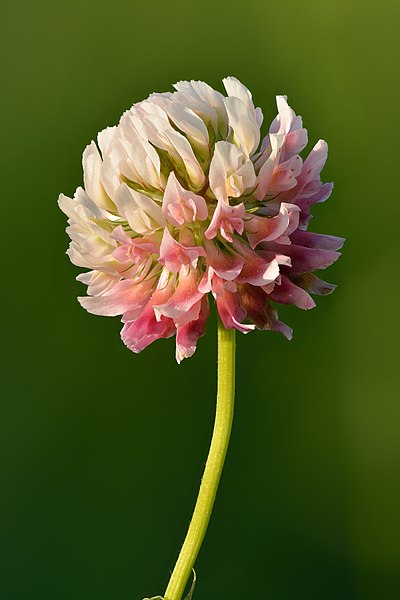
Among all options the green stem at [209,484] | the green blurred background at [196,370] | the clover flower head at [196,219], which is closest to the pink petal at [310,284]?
the clover flower head at [196,219]

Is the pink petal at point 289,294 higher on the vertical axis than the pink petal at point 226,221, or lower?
lower

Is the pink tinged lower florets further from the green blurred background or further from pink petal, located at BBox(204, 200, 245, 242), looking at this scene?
the green blurred background

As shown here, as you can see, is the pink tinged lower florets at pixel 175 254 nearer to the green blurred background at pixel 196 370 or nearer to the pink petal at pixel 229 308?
the pink petal at pixel 229 308

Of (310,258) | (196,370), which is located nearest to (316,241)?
(310,258)

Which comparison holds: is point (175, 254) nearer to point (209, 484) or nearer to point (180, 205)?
point (180, 205)

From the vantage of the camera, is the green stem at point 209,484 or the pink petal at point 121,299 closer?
the green stem at point 209,484

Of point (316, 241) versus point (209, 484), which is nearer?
point (209, 484)

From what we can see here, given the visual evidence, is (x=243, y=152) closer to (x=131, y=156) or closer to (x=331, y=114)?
(x=131, y=156)
